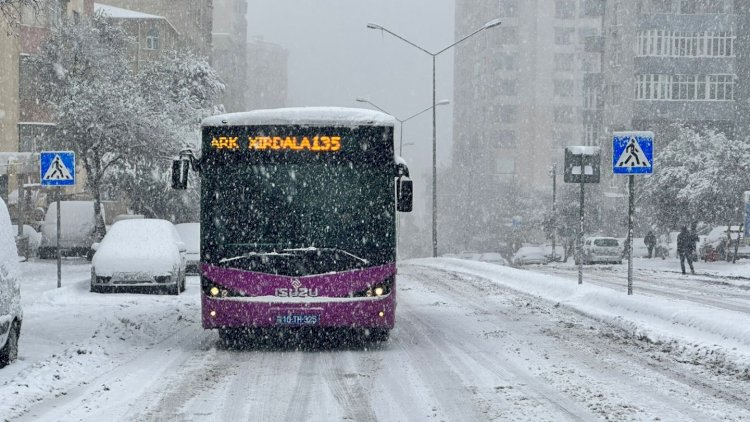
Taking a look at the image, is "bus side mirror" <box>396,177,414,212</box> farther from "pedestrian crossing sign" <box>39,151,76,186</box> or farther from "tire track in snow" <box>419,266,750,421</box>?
"pedestrian crossing sign" <box>39,151,76,186</box>

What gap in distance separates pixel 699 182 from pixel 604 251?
219 inches

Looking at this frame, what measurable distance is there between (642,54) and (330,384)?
70886 mm

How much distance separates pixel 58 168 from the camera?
20.0m

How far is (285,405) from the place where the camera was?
841cm

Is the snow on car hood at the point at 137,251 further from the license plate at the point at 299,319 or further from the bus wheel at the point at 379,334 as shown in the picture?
the license plate at the point at 299,319

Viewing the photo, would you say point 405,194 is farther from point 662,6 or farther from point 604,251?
point 662,6

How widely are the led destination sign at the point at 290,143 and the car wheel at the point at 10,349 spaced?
307 centimetres

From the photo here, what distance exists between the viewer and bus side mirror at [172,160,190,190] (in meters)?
12.1

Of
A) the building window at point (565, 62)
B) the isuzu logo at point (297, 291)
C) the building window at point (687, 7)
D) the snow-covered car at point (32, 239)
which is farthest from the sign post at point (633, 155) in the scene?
the building window at point (565, 62)

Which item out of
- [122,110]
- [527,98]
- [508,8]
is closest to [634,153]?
[122,110]

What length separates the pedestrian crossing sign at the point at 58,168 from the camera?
65.3ft

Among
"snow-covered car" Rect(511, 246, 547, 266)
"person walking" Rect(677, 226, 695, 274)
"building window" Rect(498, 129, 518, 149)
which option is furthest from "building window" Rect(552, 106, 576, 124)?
"person walking" Rect(677, 226, 695, 274)

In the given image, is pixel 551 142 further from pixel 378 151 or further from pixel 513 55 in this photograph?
pixel 378 151

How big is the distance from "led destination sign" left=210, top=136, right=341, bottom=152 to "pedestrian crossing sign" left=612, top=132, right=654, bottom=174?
22.0ft
